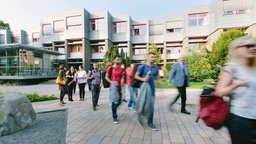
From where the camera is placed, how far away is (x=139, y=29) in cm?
3728

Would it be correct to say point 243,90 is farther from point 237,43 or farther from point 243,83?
point 237,43

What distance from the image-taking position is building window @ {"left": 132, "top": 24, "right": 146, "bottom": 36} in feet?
121

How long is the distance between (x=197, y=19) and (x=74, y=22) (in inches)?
917

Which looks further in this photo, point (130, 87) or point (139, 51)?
point (139, 51)

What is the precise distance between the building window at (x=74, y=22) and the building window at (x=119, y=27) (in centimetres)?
705

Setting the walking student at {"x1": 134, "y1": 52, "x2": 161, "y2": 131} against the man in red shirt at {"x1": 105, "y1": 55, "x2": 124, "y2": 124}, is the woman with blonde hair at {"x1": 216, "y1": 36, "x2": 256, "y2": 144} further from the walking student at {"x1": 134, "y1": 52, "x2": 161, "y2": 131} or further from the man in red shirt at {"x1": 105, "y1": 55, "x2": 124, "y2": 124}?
the man in red shirt at {"x1": 105, "y1": 55, "x2": 124, "y2": 124}

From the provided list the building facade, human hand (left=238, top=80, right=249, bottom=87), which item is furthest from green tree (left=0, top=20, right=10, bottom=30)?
human hand (left=238, top=80, right=249, bottom=87)

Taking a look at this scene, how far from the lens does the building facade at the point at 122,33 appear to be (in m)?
31.6

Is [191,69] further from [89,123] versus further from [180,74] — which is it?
[89,123]

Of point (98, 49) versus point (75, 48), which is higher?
point (75, 48)

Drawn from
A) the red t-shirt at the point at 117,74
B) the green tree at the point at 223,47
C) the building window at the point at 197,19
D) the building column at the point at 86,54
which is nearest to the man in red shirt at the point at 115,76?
the red t-shirt at the point at 117,74

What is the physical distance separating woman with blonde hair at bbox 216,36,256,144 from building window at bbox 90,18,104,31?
34.7 metres

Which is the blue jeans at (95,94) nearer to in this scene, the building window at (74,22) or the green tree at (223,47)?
the green tree at (223,47)

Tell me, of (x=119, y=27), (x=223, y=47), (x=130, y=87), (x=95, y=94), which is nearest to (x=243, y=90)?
(x=130, y=87)
